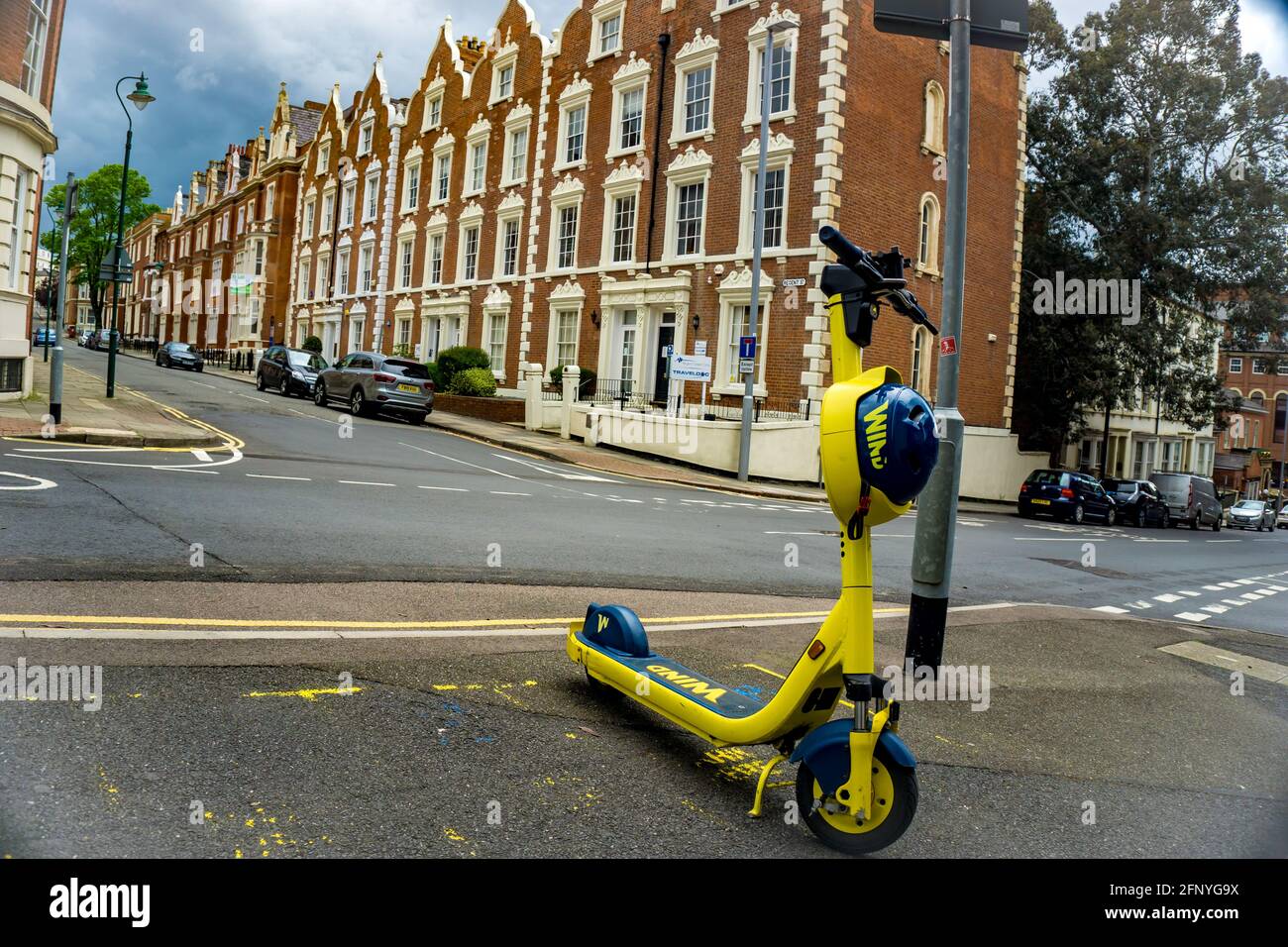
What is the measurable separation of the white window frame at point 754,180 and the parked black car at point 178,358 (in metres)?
33.5

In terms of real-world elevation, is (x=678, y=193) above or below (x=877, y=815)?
above

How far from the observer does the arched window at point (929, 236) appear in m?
28.4

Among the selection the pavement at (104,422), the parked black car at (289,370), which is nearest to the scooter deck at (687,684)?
the pavement at (104,422)

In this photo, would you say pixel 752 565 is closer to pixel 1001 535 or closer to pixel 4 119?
pixel 1001 535

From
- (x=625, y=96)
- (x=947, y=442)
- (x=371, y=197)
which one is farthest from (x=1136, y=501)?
(x=371, y=197)

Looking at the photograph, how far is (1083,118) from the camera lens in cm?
3603

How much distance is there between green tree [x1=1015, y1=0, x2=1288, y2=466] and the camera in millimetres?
32094

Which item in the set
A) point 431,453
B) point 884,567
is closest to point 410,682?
point 884,567

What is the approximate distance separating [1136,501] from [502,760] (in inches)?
1306

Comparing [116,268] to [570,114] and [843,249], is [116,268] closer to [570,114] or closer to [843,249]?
[570,114]

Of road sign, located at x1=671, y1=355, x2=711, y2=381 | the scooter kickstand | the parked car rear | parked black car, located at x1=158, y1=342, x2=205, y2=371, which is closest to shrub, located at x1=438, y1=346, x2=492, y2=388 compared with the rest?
road sign, located at x1=671, y1=355, x2=711, y2=381

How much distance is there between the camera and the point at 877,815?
10.7ft

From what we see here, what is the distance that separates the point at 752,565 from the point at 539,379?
822 inches

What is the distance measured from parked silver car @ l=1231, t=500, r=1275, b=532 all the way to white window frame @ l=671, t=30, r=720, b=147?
3768 centimetres
